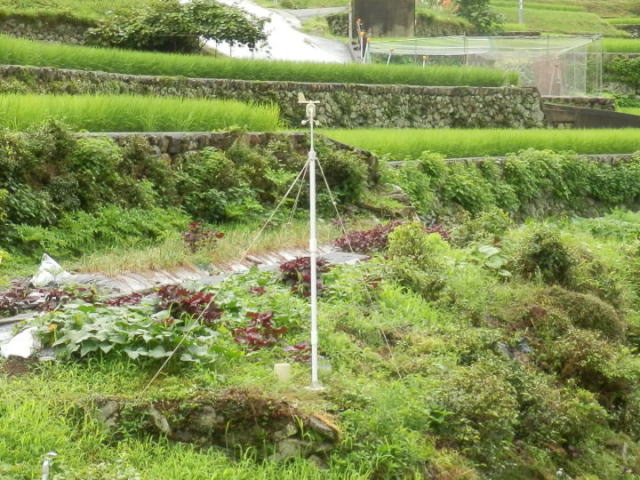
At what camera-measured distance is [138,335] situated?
23.9 feet

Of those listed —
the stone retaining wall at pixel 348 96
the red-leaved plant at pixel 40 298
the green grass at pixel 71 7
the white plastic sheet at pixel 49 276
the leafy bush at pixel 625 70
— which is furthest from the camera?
the leafy bush at pixel 625 70

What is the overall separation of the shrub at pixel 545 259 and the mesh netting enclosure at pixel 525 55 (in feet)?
61.5

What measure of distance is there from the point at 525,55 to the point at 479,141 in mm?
10039

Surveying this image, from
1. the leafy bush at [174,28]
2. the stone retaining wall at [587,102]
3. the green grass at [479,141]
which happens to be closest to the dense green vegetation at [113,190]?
the green grass at [479,141]

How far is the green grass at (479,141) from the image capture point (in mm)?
19281

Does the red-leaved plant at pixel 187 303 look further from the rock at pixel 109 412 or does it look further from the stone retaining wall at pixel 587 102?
the stone retaining wall at pixel 587 102

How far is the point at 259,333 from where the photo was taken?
8039 millimetres

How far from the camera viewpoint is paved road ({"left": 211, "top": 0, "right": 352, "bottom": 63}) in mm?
28406

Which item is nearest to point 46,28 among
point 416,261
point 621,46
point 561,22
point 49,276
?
point 416,261

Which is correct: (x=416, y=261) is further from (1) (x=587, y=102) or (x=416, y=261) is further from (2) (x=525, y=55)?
(1) (x=587, y=102)

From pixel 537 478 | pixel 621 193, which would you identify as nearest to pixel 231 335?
pixel 537 478

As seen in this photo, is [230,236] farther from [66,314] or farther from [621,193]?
[621,193]

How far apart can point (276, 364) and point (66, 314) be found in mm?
1457

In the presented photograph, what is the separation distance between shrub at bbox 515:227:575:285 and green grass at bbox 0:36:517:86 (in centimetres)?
992
